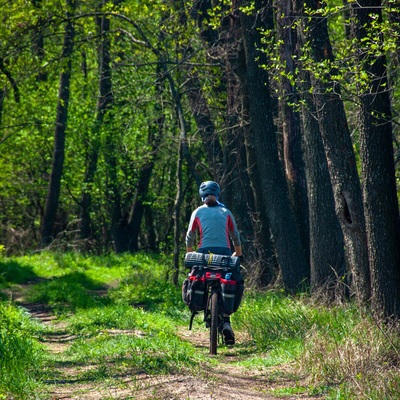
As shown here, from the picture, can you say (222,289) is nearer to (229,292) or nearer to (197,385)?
(229,292)

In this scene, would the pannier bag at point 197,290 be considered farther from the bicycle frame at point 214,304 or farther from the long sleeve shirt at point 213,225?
the long sleeve shirt at point 213,225

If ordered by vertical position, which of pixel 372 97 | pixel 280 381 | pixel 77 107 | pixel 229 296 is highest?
pixel 77 107

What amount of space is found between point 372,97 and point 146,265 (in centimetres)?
1600

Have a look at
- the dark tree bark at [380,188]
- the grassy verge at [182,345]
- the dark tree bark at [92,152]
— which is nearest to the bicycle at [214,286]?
the grassy verge at [182,345]

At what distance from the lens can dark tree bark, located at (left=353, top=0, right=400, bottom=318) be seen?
9.77 m

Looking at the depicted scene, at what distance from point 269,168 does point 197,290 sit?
514 centimetres

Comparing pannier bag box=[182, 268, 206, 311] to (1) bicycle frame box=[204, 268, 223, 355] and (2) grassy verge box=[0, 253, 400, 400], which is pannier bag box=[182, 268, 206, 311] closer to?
(1) bicycle frame box=[204, 268, 223, 355]

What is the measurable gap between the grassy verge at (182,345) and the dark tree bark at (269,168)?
0.75 meters

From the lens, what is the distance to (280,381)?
8820 millimetres

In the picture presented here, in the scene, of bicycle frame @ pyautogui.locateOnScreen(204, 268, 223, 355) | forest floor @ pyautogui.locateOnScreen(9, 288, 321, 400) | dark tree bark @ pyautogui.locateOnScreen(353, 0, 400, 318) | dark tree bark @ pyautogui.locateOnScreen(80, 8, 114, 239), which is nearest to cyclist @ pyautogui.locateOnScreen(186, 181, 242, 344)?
bicycle frame @ pyautogui.locateOnScreen(204, 268, 223, 355)

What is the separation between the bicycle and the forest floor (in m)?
0.53

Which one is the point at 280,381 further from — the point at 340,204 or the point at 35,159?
the point at 35,159

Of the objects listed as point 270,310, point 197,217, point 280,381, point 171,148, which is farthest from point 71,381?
point 171,148

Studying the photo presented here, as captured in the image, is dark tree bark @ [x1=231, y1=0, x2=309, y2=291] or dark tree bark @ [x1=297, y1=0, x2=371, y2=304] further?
dark tree bark @ [x1=231, y1=0, x2=309, y2=291]
